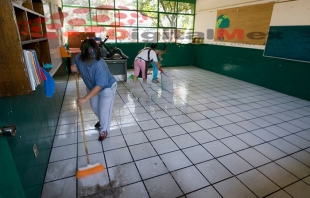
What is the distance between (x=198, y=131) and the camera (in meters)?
2.88

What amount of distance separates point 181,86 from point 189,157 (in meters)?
3.19

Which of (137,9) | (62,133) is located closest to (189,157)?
(62,133)

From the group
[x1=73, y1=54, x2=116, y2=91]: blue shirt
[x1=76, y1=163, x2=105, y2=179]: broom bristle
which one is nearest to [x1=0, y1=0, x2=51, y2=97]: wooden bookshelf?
[x1=73, y1=54, x2=116, y2=91]: blue shirt

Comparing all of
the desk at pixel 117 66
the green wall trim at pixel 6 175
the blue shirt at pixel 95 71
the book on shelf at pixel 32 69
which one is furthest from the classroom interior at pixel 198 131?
the blue shirt at pixel 95 71

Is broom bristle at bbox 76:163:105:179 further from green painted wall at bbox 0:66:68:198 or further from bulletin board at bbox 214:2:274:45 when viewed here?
bulletin board at bbox 214:2:274:45

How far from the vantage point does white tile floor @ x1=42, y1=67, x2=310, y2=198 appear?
186 centimetres

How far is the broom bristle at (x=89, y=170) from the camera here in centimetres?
191

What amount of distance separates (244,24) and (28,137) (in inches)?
246

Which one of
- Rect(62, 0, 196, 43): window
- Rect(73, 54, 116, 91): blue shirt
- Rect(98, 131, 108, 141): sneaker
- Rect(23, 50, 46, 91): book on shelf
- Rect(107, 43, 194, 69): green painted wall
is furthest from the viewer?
Rect(107, 43, 194, 69): green painted wall

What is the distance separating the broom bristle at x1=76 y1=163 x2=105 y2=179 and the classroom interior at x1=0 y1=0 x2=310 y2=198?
8 centimetres

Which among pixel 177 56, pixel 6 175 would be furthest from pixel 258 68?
pixel 6 175

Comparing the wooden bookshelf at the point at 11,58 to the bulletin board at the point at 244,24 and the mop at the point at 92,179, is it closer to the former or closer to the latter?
the mop at the point at 92,179

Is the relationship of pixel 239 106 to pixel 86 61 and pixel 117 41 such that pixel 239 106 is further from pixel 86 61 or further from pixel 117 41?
pixel 117 41

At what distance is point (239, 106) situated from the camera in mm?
3926
